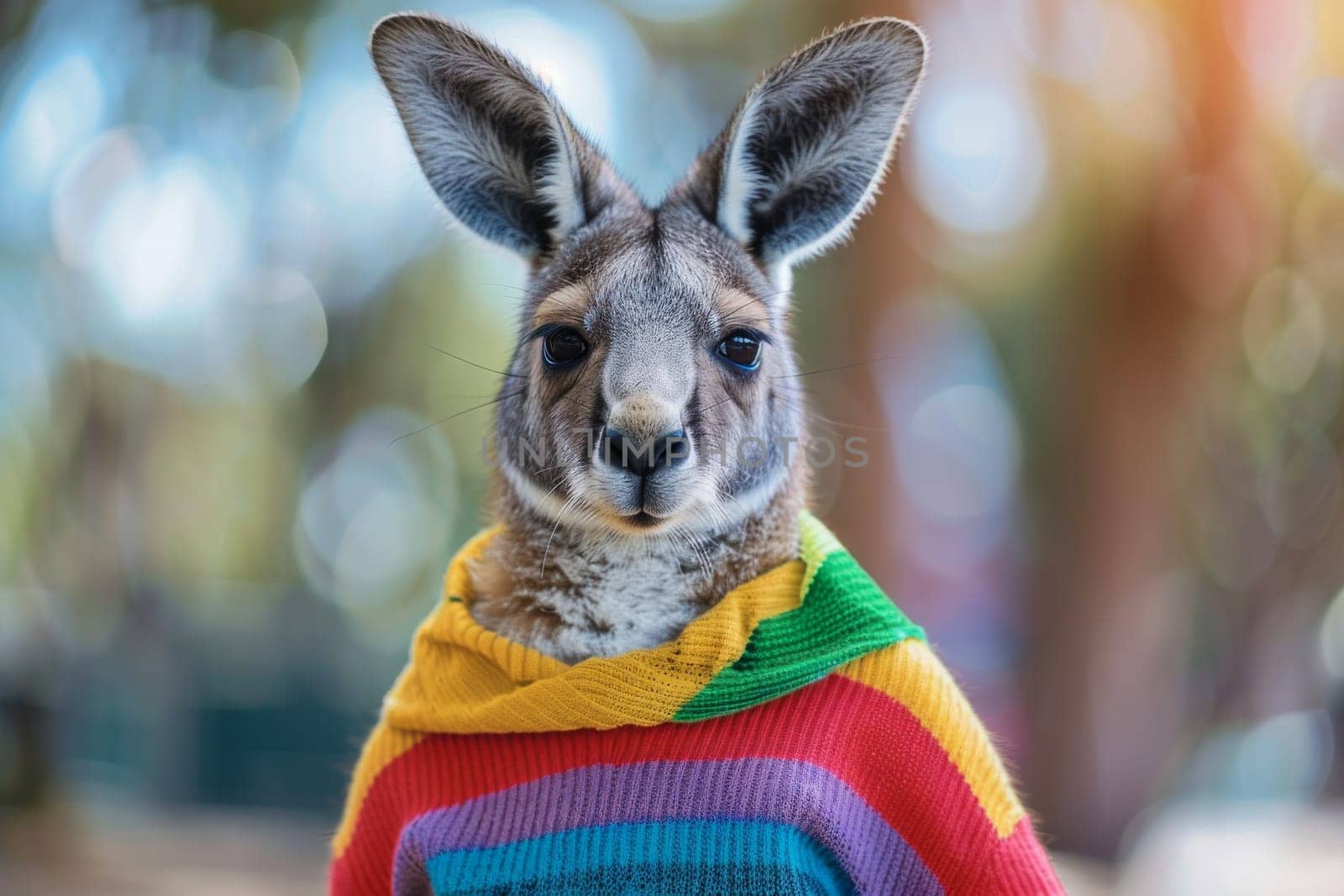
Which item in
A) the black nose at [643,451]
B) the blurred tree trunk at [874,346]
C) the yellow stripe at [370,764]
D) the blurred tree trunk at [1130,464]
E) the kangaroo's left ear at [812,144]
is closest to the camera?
the black nose at [643,451]

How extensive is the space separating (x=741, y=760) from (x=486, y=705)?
1.24ft

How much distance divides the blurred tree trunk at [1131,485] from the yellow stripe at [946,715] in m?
3.58

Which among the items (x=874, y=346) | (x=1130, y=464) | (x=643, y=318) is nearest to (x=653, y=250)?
(x=643, y=318)

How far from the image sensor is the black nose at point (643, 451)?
1.46 m

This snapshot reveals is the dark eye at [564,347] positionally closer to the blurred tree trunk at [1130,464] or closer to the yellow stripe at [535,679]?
the yellow stripe at [535,679]

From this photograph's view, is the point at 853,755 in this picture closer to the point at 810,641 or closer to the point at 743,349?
the point at 810,641

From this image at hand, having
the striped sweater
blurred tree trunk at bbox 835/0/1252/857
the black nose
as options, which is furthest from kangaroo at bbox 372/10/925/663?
blurred tree trunk at bbox 835/0/1252/857

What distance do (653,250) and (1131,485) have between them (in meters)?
3.83

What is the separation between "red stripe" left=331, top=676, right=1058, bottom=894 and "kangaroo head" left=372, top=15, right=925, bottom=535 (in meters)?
0.29

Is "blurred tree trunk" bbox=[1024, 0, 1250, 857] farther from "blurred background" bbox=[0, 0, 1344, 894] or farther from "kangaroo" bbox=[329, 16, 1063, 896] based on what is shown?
"kangaroo" bbox=[329, 16, 1063, 896]

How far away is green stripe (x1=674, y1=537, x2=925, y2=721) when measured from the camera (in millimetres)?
1499

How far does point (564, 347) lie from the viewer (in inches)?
64.8

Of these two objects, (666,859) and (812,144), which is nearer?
(666,859)

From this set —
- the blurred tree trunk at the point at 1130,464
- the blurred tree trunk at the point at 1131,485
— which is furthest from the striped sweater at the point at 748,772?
the blurred tree trunk at the point at 1131,485
